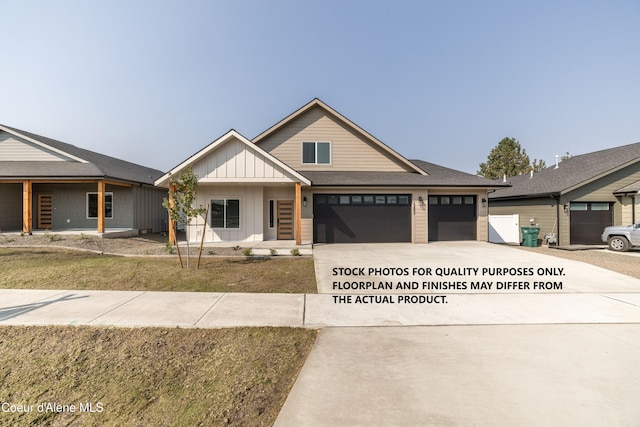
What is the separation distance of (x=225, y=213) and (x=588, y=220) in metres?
19.4

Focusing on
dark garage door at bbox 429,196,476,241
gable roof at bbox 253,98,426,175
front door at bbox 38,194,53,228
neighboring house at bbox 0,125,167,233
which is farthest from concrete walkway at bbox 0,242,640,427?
front door at bbox 38,194,53,228

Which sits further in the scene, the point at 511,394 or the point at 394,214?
the point at 394,214

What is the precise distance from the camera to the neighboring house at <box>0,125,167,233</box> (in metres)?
15.5

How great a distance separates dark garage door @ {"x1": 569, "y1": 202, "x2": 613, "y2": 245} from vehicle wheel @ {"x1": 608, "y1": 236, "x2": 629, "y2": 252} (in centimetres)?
163

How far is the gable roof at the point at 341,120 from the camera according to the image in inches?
631

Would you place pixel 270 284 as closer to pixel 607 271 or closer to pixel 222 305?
pixel 222 305

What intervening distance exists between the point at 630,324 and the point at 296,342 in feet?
18.4

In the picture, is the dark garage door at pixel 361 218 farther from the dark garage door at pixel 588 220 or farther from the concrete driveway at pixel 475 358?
the dark garage door at pixel 588 220

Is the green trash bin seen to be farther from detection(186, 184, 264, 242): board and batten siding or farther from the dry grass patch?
the dry grass patch

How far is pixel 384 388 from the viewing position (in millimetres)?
3109

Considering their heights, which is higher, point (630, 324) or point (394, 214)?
point (394, 214)

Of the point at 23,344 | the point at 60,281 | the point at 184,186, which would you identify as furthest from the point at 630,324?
the point at 60,281

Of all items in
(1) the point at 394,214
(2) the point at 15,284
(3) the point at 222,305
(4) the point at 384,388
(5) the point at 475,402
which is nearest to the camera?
(5) the point at 475,402

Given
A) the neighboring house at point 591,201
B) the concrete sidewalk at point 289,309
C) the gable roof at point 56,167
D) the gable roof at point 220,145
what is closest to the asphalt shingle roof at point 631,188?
the neighboring house at point 591,201
